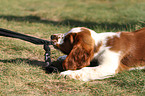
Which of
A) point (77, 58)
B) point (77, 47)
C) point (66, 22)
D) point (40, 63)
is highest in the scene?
point (77, 47)

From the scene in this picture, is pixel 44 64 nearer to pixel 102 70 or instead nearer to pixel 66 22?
pixel 102 70

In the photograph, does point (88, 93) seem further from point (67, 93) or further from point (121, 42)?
point (121, 42)

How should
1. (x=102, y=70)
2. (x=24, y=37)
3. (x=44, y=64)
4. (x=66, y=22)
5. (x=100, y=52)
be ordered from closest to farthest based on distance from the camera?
(x=102, y=70) < (x=100, y=52) < (x=24, y=37) < (x=44, y=64) < (x=66, y=22)

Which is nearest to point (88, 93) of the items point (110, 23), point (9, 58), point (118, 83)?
point (118, 83)

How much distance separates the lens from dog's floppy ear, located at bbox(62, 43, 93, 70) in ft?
10.9

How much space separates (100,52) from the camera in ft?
11.3

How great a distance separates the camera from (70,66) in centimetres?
333

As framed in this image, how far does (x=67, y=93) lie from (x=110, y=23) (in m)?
5.38

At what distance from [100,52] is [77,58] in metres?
0.40

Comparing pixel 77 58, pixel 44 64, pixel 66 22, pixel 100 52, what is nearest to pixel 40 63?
pixel 44 64

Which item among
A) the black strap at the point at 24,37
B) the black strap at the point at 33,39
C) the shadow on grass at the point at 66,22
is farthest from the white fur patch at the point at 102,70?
the shadow on grass at the point at 66,22

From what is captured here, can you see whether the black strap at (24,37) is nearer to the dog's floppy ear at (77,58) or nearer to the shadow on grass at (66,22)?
the dog's floppy ear at (77,58)

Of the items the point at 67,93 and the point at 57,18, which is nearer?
the point at 67,93

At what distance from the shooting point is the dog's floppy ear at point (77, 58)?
10.9 feet
